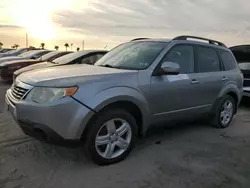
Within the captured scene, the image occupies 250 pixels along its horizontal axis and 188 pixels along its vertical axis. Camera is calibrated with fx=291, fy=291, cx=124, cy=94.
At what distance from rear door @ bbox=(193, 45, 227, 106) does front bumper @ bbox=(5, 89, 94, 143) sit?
89.5 inches

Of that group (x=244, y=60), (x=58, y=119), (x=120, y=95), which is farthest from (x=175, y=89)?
(x=244, y=60)

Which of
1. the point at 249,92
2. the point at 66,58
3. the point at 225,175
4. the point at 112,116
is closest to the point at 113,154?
the point at 112,116

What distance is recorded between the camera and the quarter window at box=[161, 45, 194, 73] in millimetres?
4633

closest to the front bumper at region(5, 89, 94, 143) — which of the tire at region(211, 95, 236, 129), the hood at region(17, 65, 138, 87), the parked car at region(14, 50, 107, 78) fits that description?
the hood at region(17, 65, 138, 87)

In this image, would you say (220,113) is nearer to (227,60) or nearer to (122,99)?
(227,60)

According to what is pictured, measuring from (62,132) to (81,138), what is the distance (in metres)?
0.27

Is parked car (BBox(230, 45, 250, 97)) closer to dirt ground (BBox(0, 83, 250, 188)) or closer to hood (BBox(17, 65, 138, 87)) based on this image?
dirt ground (BBox(0, 83, 250, 188))

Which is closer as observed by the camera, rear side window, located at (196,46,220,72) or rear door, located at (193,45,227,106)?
rear door, located at (193,45,227,106)

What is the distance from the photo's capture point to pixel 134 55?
4695 millimetres

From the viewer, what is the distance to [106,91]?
3656mm

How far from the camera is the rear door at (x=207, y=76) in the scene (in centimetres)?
504

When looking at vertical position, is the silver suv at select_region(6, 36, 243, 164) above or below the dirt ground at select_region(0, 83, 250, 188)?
above

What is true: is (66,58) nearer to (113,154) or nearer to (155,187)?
(113,154)

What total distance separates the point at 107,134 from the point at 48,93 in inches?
36.7
